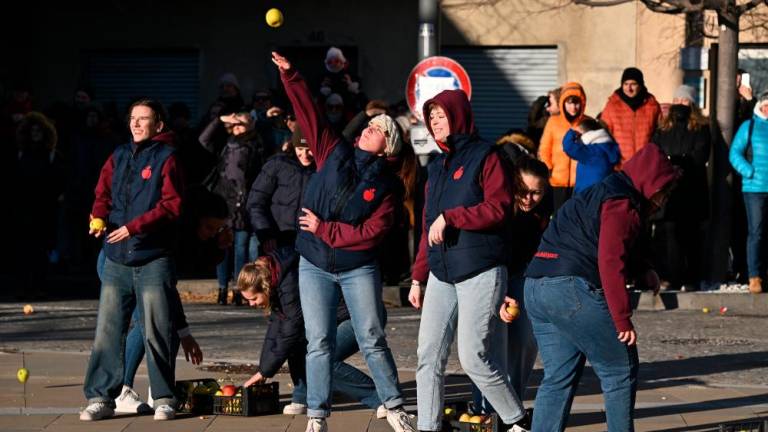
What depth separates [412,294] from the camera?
898 centimetres

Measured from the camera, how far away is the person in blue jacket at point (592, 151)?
1592 centimetres

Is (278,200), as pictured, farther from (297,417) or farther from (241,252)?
(241,252)

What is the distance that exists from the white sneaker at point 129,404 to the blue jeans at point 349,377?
3.88ft

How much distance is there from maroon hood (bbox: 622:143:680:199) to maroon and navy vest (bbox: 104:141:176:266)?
306 cm

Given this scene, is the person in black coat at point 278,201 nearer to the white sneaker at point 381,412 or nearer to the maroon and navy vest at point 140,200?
the maroon and navy vest at point 140,200

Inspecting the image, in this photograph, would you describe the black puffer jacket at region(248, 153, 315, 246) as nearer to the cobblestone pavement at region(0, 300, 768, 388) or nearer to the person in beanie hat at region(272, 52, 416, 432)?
the cobblestone pavement at region(0, 300, 768, 388)

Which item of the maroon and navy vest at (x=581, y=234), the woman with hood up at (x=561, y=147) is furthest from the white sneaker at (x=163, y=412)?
the woman with hood up at (x=561, y=147)

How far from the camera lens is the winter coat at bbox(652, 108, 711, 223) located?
54.9ft

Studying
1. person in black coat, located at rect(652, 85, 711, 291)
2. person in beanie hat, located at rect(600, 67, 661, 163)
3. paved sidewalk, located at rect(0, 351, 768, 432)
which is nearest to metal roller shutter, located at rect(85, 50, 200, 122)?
person in beanie hat, located at rect(600, 67, 661, 163)

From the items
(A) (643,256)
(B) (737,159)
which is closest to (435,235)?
(A) (643,256)

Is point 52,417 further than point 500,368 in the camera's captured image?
Yes

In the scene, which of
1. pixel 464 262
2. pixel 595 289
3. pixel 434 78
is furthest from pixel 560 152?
pixel 595 289

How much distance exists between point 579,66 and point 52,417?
15565mm

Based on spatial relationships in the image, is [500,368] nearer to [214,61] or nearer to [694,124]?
[694,124]
